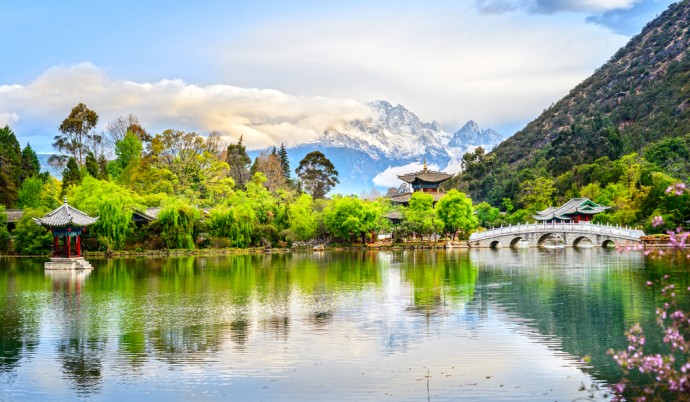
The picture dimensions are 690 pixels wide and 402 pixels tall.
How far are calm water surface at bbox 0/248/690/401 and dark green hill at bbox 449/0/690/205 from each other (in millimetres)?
39597

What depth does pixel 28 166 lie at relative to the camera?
69.4 metres

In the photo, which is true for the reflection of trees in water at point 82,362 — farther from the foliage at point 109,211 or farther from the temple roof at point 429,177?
the temple roof at point 429,177

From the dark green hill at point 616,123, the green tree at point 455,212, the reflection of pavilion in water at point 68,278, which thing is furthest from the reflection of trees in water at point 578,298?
the dark green hill at point 616,123

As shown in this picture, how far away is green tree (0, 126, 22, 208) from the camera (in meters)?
61.6

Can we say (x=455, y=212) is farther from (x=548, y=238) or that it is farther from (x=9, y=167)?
(x=9, y=167)

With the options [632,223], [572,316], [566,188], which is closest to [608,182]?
[566,188]

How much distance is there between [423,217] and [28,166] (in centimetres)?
3791

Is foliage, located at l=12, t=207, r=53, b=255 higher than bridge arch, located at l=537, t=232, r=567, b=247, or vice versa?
foliage, located at l=12, t=207, r=53, b=255

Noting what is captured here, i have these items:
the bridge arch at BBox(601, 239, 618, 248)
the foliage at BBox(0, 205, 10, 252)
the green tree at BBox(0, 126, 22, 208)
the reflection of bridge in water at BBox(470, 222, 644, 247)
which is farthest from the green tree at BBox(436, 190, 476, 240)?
the green tree at BBox(0, 126, 22, 208)

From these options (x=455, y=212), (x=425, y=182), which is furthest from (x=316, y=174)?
(x=455, y=212)

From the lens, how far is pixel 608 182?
6406 cm

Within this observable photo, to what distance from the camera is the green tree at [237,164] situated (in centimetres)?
7450

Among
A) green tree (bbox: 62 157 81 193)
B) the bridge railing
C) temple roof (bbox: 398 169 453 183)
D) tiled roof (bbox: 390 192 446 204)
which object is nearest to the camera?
the bridge railing

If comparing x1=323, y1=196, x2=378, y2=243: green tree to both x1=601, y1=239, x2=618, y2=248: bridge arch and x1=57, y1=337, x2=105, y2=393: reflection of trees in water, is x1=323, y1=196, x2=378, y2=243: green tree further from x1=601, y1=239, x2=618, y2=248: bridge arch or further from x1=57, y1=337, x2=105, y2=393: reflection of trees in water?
x1=57, y1=337, x2=105, y2=393: reflection of trees in water
